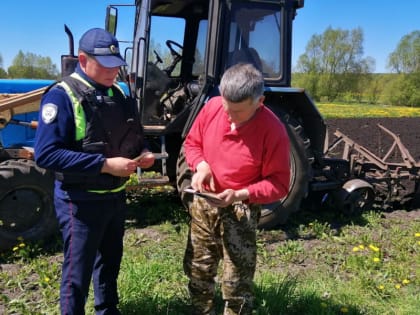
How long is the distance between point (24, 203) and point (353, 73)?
56483mm

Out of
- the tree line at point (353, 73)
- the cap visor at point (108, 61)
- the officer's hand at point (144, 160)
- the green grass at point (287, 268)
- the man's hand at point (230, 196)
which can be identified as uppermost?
the tree line at point (353, 73)

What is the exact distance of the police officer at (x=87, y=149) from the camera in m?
2.00

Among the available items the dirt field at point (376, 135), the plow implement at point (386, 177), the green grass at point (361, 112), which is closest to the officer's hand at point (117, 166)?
the plow implement at point (386, 177)

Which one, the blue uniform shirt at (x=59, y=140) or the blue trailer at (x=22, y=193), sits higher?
the blue uniform shirt at (x=59, y=140)

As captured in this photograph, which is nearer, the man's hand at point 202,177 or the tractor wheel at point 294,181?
the man's hand at point 202,177

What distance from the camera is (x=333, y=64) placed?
56.2 m

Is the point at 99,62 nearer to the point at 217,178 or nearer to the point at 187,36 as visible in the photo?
the point at 217,178

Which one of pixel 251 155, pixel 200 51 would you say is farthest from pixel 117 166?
pixel 200 51

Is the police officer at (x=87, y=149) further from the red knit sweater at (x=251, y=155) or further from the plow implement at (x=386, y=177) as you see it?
the plow implement at (x=386, y=177)

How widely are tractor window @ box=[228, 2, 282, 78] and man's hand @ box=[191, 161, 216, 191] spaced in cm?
223

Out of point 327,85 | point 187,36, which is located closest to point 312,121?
point 187,36

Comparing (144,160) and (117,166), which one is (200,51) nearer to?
(144,160)

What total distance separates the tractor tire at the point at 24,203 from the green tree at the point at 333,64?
170 feet

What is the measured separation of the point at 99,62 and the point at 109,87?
7.0 inches
